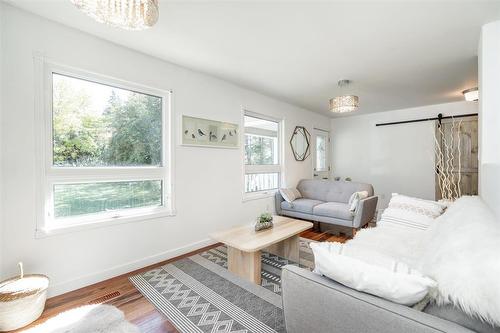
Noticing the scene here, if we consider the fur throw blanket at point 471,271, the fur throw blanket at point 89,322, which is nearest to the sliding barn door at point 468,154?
the fur throw blanket at point 471,271

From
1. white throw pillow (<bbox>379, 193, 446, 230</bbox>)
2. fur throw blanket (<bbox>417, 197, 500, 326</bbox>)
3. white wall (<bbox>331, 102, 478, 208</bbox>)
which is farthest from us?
white wall (<bbox>331, 102, 478, 208</bbox>)

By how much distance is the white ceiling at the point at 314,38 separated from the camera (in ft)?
5.88

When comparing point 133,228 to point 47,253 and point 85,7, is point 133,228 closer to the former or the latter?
point 47,253

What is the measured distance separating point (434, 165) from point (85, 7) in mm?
5860

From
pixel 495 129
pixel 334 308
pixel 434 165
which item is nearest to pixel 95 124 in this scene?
pixel 334 308

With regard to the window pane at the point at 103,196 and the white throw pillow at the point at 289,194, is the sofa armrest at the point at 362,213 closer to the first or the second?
the white throw pillow at the point at 289,194

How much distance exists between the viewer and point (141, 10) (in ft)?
4.25

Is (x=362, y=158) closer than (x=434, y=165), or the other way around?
(x=434, y=165)

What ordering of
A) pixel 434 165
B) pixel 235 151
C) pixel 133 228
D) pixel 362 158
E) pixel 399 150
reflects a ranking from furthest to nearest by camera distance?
1. pixel 362 158
2. pixel 399 150
3. pixel 434 165
4. pixel 235 151
5. pixel 133 228

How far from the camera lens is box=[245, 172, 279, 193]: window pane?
3955mm

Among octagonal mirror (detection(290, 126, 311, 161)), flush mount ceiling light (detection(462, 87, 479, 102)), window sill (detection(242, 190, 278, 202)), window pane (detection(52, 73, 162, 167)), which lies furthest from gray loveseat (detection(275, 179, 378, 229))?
window pane (detection(52, 73, 162, 167))

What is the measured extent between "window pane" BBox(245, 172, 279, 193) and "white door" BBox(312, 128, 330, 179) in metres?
1.44

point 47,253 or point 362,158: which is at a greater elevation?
point 362,158

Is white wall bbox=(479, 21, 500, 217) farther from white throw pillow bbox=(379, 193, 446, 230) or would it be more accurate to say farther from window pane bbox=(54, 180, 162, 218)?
window pane bbox=(54, 180, 162, 218)
